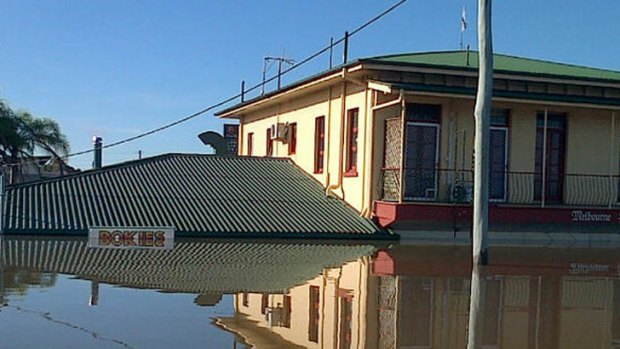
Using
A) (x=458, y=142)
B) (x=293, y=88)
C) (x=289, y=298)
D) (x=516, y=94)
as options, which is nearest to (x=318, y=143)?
(x=293, y=88)

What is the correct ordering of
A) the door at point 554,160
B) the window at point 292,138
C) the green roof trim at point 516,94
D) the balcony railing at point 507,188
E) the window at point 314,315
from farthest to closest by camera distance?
the window at point 292,138
the door at point 554,160
the balcony railing at point 507,188
the green roof trim at point 516,94
the window at point 314,315

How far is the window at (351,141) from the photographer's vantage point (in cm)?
2127

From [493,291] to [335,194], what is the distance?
10613mm

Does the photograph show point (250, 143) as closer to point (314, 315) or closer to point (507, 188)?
point (507, 188)

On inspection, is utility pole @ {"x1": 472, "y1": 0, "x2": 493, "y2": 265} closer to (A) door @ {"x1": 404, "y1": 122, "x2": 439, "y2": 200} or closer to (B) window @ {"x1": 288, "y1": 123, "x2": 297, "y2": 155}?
(A) door @ {"x1": 404, "y1": 122, "x2": 439, "y2": 200}

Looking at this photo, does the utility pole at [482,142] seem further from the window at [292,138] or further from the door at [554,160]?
the window at [292,138]

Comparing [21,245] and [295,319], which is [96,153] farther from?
[295,319]

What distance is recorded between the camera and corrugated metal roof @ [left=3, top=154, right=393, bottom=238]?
56.4ft

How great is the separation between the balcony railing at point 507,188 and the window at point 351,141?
5.36 feet

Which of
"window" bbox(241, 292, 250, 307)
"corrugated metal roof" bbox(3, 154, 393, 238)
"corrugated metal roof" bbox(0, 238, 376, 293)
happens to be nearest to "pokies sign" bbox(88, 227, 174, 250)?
"corrugated metal roof" bbox(0, 238, 376, 293)

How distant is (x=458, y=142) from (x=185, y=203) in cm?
717

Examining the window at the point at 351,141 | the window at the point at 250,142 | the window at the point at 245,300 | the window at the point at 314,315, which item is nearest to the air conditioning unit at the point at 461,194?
the window at the point at 351,141

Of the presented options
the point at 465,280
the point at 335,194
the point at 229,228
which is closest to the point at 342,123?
the point at 335,194

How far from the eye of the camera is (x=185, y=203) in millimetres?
19094
